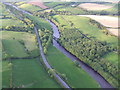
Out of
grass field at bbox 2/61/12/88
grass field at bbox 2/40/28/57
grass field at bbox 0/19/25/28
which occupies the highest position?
grass field at bbox 0/19/25/28

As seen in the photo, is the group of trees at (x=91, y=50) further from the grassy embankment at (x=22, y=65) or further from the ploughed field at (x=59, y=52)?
the grassy embankment at (x=22, y=65)

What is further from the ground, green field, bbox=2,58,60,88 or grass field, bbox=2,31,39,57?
grass field, bbox=2,31,39,57

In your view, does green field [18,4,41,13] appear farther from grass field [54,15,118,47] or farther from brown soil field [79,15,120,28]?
brown soil field [79,15,120,28]

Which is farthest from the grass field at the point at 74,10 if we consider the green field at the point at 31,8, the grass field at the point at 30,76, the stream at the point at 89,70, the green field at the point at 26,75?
the grass field at the point at 30,76

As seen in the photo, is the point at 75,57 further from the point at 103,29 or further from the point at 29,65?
the point at 103,29

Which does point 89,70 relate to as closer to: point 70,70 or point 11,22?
point 70,70

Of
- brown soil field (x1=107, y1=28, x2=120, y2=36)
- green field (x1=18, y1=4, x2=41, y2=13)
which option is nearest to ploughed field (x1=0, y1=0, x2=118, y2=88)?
brown soil field (x1=107, y1=28, x2=120, y2=36)

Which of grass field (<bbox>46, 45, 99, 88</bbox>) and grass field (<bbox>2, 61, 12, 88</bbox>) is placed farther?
grass field (<bbox>46, 45, 99, 88</bbox>)
